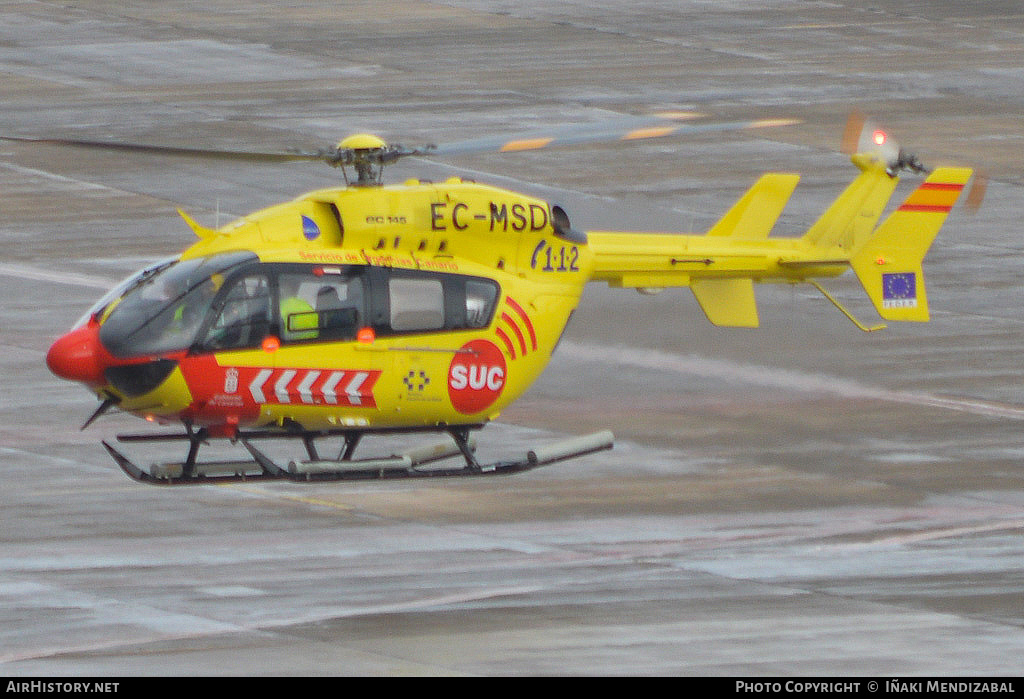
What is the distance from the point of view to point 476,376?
902 inches

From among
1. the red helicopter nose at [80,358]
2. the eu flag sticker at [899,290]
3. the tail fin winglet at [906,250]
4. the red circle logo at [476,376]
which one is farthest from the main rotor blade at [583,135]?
the eu flag sticker at [899,290]

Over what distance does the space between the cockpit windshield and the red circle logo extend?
2.73m

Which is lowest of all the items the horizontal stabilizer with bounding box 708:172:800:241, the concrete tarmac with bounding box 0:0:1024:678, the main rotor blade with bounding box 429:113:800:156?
the concrete tarmac with bounding box 0:0:1024:678

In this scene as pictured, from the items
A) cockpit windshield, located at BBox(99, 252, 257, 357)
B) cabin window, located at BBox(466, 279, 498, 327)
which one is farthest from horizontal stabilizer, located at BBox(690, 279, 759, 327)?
cockpit windshield, located at BBox(99, 252, 257, 357)

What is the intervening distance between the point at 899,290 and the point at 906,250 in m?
0.53

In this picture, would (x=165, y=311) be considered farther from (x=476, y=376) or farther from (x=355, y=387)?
(x=476, y=376)

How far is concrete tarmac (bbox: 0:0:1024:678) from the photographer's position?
21.3 meters

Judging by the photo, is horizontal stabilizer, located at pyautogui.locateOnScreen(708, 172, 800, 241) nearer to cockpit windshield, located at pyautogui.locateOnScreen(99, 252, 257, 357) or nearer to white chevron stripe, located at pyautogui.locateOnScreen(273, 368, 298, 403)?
white chevron stripe, located at pyautogui.locateOnScreen(273, 368, 298, 403)

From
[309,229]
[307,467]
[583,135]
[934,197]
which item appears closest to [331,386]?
[307,467]

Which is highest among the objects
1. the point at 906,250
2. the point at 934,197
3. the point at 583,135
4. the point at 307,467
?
the point at 583,135

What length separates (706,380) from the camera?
3091 centimetres

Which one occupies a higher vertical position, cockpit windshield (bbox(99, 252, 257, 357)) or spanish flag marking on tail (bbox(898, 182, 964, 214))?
spanish flag marking on tail (bbox(898, 182, 964, 214))

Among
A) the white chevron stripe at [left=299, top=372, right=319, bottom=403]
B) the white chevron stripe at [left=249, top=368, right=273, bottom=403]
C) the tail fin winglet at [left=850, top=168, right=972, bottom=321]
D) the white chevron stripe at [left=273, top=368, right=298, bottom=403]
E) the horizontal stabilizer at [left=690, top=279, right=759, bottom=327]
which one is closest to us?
the white chevron stripe at [left=249, top=368, right=273, bottom=403]
